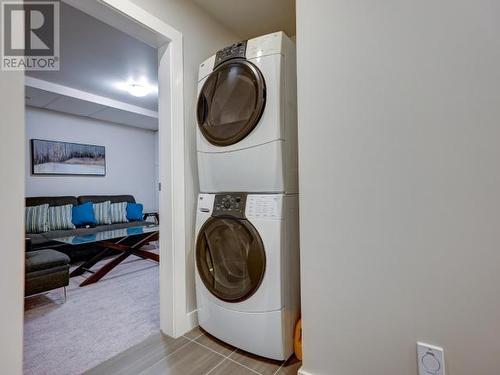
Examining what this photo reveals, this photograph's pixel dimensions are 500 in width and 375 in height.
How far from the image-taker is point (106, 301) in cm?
227

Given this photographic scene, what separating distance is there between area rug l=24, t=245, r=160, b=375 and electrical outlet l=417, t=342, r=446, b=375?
1568 mm

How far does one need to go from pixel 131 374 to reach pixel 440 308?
149 centimetres

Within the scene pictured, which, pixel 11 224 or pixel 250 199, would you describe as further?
pixel 250 199

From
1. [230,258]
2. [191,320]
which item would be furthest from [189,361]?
[230,258]

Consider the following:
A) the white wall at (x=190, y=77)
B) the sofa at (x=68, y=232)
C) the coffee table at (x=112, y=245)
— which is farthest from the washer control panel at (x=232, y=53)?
the sofa at (x=68, y=232)

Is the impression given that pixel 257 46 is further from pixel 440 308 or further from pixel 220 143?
pixel 440 308

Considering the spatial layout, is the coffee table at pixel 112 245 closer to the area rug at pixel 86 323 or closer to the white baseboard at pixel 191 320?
the area rug at pixel 86 323

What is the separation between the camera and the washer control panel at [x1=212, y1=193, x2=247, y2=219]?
148 cm

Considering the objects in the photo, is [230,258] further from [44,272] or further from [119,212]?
[119,212]

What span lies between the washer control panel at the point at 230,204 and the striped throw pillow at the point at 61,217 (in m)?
3.47

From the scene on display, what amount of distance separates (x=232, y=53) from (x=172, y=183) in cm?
90

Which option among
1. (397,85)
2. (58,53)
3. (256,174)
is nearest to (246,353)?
(256,174)

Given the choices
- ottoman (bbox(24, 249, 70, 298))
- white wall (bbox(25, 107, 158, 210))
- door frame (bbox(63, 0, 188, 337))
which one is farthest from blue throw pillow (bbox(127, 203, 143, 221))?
door frame (bbox(63, 0, 188, 337))

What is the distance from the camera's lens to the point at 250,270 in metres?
1.43
